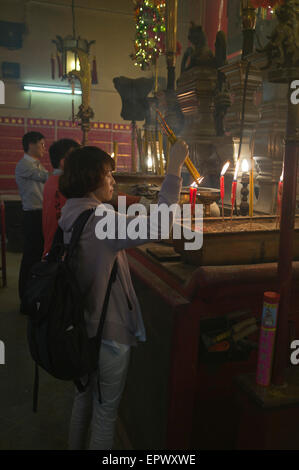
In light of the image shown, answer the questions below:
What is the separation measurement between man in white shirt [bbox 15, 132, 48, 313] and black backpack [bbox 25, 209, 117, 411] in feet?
8.40

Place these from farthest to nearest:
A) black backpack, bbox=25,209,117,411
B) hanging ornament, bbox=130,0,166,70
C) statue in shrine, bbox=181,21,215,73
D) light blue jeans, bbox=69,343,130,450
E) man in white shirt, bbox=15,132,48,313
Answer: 1. hanging ornament, bbox=130,0,166,70
2. man in white shirt, bbox=15,132,48,313
3. statue in shrine, bbox=181,21,215,73
4. light blue jeans, bbox=69,343,130,450
5. black backpack, bbox=25,209,117,411

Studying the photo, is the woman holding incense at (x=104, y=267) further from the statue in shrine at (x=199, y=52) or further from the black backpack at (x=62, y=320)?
the statue in shrine at (x=199, y=52)

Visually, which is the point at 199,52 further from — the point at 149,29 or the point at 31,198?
the point at 31,198

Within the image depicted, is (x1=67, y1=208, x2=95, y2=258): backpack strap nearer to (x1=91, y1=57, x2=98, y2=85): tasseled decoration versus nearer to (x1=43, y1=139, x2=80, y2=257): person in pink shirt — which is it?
(x1=43, y1=139, x2=80, y2=257): person in pink shirt

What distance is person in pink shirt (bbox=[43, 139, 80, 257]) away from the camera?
9.23 ft

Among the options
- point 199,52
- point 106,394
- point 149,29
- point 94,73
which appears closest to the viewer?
point 106,394

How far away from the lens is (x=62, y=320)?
145cm

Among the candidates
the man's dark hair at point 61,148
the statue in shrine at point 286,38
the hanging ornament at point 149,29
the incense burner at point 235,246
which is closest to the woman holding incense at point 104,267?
the incense burner at point 235,246

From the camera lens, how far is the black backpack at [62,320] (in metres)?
1.45

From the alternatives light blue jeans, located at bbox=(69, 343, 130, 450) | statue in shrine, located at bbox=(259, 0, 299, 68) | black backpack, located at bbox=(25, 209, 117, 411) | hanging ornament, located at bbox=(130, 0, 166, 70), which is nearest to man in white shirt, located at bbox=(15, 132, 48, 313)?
hanging ornament, located at bbox=(130, 0, 166, 70)

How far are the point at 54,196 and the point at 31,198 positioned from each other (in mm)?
1520

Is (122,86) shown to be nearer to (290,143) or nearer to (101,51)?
(290,143)

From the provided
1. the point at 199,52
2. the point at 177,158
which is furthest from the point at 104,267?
the point at 199,52
